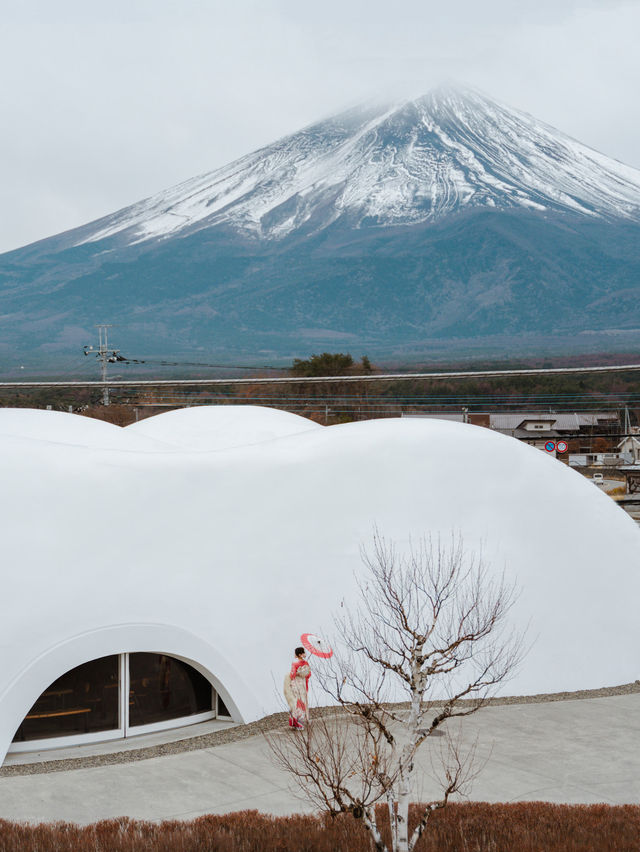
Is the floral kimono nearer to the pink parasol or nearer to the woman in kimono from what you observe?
the woman in kimono

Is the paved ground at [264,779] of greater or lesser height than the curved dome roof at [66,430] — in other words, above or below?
below

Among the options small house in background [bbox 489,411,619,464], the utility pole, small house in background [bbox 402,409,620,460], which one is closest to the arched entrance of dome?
small house in background [bbox 402,409,620,460]

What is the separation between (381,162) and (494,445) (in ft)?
595

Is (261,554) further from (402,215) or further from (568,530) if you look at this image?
(402,215)

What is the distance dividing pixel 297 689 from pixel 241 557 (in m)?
2.11

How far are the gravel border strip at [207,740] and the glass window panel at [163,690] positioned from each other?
56cm

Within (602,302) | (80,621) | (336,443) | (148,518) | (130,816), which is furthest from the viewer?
(602,302)

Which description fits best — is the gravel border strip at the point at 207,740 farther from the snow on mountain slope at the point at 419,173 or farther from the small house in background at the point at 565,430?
the snow on mountain slope at the point at 419,173

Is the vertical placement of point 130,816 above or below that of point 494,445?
below

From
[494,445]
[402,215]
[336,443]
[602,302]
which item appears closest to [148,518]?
[336,443]

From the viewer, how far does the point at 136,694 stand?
42.2ft

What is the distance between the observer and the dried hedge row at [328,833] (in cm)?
907

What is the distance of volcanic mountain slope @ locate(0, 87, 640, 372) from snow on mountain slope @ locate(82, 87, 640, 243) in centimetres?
28

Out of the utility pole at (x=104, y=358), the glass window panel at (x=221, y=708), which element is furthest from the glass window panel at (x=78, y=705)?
the utility pole at (x=104, y=358)
